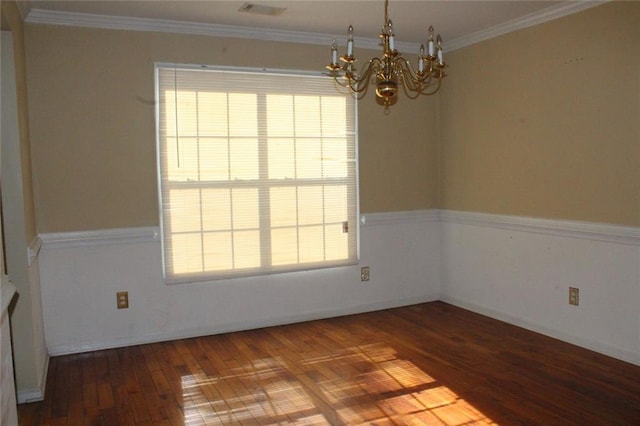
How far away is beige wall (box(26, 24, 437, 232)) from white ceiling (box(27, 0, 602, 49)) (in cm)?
17

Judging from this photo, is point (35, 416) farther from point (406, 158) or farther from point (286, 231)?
point (406, 158)

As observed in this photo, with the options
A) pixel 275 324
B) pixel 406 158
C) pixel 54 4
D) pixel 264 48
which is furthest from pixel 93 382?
pixel 406 158

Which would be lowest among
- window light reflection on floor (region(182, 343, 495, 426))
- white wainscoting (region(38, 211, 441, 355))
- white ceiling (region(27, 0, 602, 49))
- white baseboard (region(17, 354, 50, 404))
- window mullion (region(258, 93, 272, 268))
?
window light reflection on floor (region(182, 343, 495, 426))

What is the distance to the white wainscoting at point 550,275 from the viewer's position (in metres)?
3.49

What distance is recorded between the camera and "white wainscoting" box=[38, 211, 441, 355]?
12.5ft

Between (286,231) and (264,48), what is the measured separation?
1.48 meters

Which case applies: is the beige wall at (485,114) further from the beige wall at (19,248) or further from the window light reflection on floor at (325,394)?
the window light reflection on floor at (325,394)

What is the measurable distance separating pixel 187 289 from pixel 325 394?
1.56 metres

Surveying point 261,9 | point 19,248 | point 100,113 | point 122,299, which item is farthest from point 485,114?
point 19,248

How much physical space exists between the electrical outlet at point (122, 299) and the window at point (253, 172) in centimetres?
32

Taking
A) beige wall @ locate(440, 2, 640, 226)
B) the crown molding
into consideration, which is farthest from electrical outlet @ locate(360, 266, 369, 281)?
the crown molding

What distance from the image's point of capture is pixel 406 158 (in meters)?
4.92

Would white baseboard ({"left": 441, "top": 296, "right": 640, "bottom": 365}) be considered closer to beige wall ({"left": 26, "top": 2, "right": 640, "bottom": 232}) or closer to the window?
beige wall ({"left": 26, "top": 2, "right": 640, "bottom": 232})

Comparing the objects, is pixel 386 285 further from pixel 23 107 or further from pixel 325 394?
pixel 23 107
